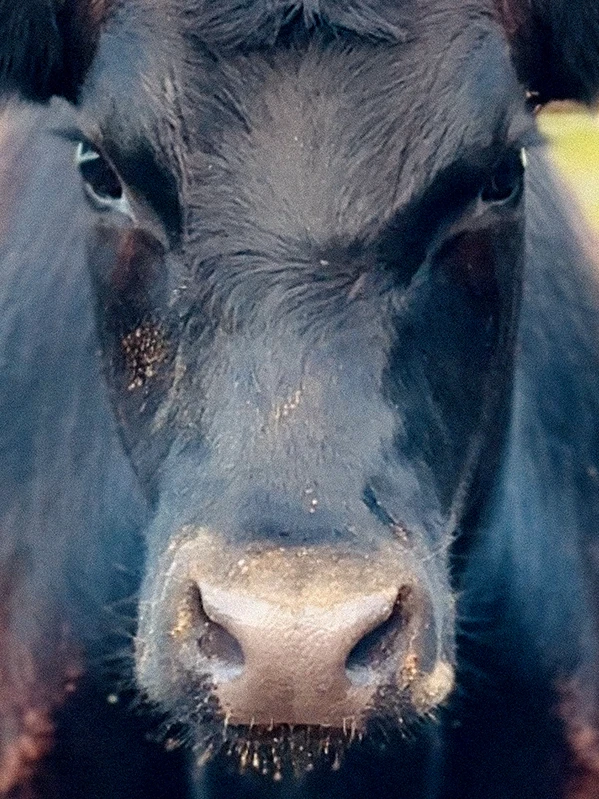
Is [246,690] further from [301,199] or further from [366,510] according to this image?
[301,199]

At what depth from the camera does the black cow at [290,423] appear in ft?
11.5

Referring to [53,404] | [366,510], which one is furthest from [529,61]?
[53,404]

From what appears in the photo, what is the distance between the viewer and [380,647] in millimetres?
3467

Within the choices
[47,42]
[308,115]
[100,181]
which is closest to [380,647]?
[308,115]

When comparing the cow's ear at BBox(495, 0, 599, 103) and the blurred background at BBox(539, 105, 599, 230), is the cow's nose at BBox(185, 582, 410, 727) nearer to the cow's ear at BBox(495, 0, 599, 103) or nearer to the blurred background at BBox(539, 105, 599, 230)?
the cow's ear at BBox(495, 0, 599, 103)

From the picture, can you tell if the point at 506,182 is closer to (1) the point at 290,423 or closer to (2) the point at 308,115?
(2) the point at 308,115

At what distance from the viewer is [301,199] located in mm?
3746

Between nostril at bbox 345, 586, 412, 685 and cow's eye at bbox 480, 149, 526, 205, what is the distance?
3.04 ft

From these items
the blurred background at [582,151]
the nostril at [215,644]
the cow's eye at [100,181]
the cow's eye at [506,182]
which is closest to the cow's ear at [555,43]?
the cow's eye at [506,182]

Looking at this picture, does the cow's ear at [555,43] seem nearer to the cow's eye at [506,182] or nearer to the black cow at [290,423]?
the black cow at [290,423]

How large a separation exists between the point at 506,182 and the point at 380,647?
106 centimetres

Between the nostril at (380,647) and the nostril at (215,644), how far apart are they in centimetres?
18

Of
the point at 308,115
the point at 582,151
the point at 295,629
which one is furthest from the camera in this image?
the point at 582,151

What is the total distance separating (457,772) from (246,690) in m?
1.58
